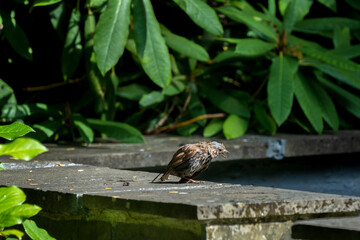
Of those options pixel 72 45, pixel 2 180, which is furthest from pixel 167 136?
pixel 2 180

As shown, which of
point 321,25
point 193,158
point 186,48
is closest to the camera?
point 193,158

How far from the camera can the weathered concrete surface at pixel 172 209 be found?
1.73 meters

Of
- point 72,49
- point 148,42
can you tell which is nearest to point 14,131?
point 148,42

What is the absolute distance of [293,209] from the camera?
5.93 ft

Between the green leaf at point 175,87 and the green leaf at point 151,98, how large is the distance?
0.08 meters

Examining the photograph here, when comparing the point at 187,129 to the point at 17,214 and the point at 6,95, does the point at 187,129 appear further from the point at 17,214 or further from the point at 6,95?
the point at 17,214

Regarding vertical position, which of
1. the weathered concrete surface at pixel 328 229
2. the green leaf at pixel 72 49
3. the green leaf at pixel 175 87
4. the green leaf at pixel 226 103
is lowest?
the weathered concrete surface at pixel 328 229

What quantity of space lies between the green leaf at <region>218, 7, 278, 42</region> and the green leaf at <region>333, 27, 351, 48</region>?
450 millimetres

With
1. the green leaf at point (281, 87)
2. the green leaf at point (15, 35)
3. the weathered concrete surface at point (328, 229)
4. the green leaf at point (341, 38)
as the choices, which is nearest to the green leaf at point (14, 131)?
the weathered concrete surface at point (328, 229)

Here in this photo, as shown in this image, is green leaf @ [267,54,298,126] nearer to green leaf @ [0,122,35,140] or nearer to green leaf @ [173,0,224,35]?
green leaf @ [173,0,224,35]

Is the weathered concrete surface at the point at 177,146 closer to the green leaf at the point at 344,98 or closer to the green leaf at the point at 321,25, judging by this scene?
the green leaf at the point at 344,98

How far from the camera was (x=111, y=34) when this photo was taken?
3.50 m

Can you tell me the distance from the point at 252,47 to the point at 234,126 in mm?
475

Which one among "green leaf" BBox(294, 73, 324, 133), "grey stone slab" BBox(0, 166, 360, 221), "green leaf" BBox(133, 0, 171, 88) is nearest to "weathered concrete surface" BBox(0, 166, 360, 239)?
"grey stone slab" BBox(0, 166, 360, 221)
